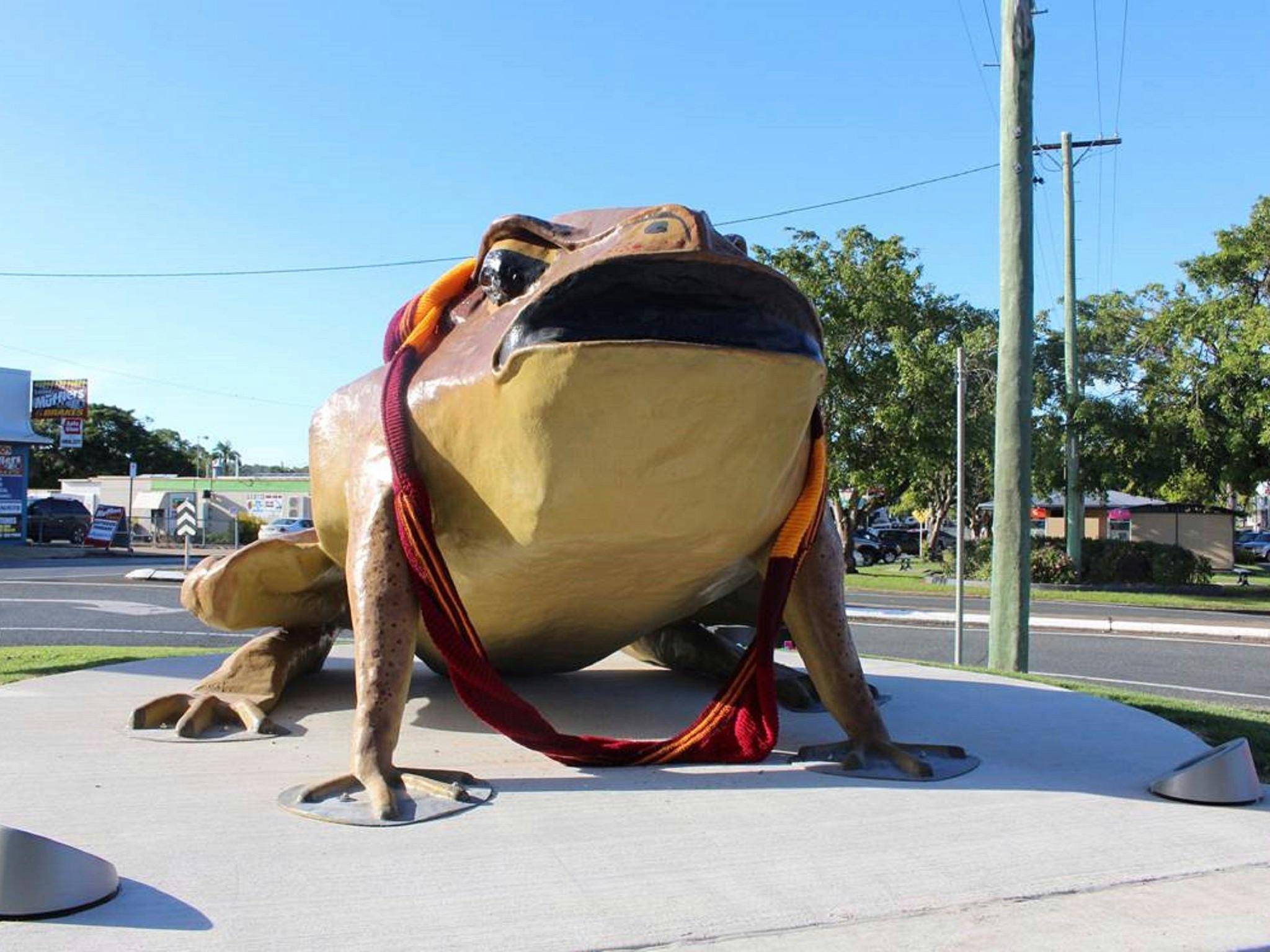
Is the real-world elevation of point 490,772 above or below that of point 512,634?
below

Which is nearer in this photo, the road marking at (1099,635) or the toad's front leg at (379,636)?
the toad's front leg at (379,636)

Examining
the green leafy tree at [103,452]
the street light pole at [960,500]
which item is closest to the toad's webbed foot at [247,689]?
the street light pole at [960,500]

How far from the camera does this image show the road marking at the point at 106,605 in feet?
47.0

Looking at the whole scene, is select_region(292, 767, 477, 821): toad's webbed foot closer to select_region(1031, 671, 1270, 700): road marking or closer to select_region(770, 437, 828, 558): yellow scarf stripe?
select_region(770, 437, 828, 558): yellow scarf stripe

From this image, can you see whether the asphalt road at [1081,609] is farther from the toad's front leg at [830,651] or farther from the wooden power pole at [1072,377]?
the toad's front leg at [830,651]

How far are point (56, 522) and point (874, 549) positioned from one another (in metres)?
26.2

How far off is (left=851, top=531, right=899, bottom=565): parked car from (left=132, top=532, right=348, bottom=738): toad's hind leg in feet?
86.8

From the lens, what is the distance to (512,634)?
4.53 m

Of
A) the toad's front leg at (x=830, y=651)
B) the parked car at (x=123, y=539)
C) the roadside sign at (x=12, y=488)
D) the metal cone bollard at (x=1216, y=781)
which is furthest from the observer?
the parked car at (x=123, y=539)

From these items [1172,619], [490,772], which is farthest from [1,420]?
[490,772]

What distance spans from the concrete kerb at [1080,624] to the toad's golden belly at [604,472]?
9.62 metres

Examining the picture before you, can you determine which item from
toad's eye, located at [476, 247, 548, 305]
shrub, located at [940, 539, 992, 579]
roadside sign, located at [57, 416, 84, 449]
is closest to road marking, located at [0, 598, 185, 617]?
toad's eye, located at [476, 247, 548, 305]

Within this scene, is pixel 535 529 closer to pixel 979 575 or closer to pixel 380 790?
pixel 380 790

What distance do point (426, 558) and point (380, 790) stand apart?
2.60 feet
